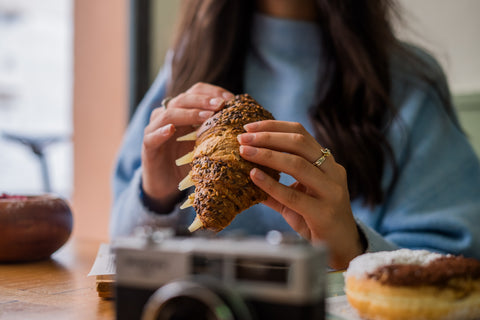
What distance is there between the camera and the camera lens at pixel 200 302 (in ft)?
1.01

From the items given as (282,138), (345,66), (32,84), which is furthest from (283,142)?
(32,84)

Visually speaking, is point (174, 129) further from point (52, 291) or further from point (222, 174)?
point (52, 291)

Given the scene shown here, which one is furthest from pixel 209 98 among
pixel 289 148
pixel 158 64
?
pixel 158 64

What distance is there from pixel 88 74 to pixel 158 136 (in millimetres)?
1550

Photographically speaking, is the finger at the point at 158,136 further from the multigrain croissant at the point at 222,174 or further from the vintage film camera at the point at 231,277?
the vintage film camera at the point at 231,277

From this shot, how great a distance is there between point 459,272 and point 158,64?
1.56m

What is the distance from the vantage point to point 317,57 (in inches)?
38.4

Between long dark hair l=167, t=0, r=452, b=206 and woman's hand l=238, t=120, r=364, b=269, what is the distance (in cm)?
21

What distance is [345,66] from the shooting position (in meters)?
0.88

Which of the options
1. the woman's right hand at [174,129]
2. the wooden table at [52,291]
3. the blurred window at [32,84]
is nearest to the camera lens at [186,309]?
the wooden table at [52,291]

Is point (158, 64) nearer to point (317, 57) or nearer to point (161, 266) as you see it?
point (317, 57)

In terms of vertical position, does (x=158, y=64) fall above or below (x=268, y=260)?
below

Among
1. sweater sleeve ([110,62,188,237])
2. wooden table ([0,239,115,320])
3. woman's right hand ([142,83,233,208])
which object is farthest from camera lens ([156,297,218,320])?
sweater sleeve ([110,62,188,237])

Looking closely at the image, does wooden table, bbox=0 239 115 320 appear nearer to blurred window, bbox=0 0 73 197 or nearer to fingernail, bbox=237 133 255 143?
fingernail, bbox=237 133 255 143
